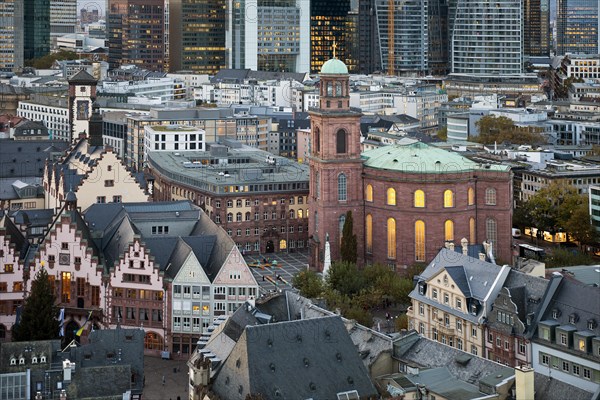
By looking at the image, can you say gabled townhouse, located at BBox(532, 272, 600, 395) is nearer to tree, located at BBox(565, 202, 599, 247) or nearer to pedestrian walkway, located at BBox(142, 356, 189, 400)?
pedestrian walkway, located at BBox(142, 356, 189, 400)

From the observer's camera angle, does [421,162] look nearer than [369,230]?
Yes

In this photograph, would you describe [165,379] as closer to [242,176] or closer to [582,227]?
[242,176]

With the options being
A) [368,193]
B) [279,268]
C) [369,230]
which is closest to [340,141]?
[368,193]

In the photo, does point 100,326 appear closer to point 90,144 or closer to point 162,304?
point 162,304

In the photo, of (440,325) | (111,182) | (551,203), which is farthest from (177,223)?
(551,203)

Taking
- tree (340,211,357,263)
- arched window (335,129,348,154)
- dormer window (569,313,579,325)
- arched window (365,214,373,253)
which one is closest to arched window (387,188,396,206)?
arched window (365,214,373,253)

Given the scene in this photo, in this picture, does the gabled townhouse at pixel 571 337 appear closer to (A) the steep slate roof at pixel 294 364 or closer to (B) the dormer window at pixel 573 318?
(B) the dormer window at pixel 573 318
